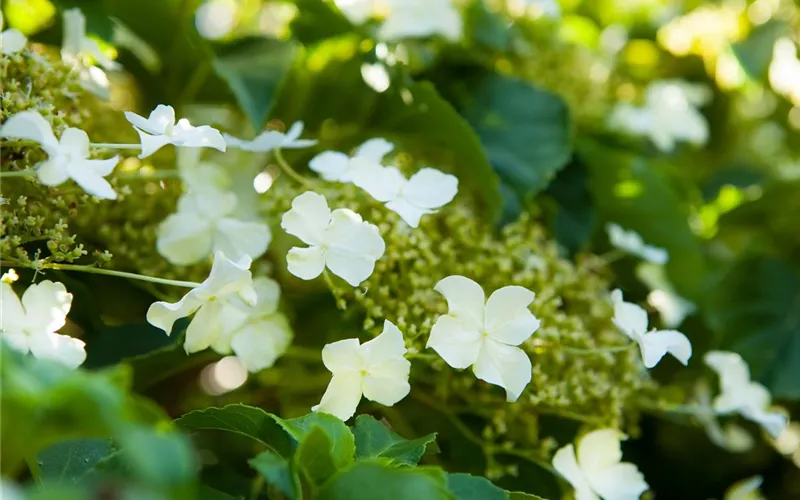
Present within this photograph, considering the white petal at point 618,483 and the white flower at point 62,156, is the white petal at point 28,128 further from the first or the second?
the white petal at point 618,483

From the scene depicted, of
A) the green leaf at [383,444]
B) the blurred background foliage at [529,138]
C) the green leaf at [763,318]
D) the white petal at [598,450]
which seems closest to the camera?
the green leaf at [383,444]

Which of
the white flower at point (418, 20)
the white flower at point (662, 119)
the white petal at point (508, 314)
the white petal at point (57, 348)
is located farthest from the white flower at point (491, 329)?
the white flower at point (662, 119)

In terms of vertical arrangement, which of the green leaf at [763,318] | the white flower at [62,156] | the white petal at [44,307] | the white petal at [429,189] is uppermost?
the white flower at [62,156]

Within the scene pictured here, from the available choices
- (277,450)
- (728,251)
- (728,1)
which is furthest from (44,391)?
(728,1)

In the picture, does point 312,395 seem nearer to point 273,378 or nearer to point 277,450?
point 273,378

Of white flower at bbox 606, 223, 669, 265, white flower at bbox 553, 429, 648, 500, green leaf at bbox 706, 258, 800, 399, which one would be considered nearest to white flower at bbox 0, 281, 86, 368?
white flower at bbox 553, 429, 648, 500

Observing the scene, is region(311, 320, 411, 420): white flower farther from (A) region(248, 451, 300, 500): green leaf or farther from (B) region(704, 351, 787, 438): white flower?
(B) region(704, 351, 787, 438): white flower

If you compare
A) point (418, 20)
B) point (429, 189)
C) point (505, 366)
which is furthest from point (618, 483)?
point (418, 20)
